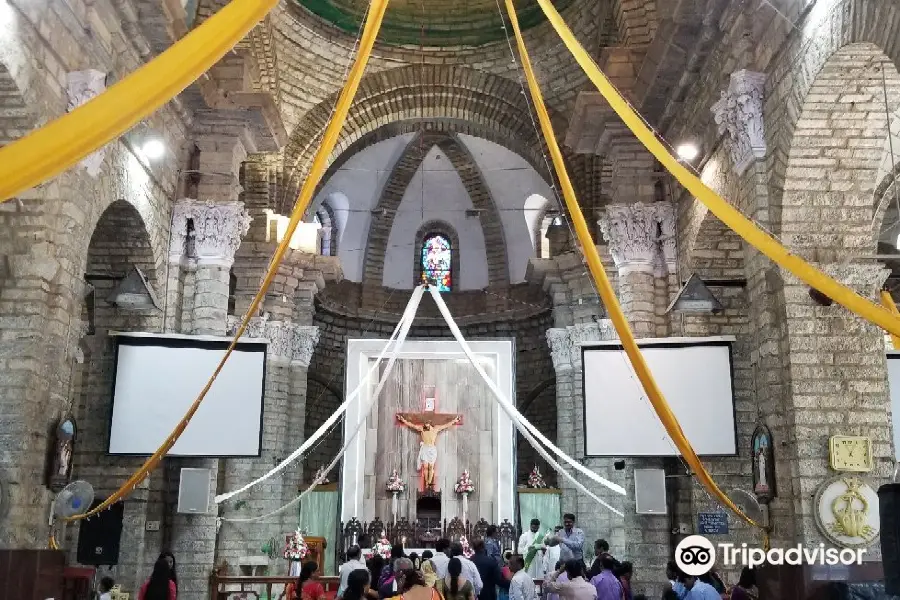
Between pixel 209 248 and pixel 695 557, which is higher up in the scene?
pixel 209 248

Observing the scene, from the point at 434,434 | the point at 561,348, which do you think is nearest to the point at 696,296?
the point at 561,348

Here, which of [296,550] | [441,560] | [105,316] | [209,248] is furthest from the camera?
A: [296,550]

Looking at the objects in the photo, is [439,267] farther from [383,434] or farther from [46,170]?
[46,170]

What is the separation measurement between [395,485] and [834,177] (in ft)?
41.9

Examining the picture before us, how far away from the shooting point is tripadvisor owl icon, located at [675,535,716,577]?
7.84 m

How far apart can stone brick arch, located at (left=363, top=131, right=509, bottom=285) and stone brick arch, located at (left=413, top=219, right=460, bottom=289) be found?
1.13 m

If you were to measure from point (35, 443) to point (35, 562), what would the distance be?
1.16 metres

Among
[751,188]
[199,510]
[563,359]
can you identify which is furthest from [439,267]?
[751,188]

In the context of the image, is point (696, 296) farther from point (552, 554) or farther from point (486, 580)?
point (486, 580)

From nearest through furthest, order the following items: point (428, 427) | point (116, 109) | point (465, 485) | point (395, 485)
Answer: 1. point (116, 109)
2. point (395, 485)
3. point (465, 485)
4. point (428, 427)

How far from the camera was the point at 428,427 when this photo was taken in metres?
19.7

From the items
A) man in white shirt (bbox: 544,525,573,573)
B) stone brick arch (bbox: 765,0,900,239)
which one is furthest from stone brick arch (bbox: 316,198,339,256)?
stone brick arch (bbox: 765,0,900,239)

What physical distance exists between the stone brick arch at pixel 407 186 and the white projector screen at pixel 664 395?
13299 millimetres

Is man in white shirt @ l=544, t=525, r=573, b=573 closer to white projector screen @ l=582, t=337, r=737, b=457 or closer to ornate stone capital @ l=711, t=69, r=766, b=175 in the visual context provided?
white projector screen @ l=582, t=337, r=737, b=457
